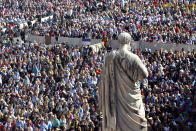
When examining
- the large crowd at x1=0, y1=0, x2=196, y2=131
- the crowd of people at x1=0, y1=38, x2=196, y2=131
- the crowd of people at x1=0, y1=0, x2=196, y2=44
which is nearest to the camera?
the crowd of people at x1=0, y1=38, x2=196, y2=131

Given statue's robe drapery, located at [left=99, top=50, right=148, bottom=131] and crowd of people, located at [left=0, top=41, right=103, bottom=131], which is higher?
statue's robe drapery, located at [left=99, top=50, right=148, bottom=131]

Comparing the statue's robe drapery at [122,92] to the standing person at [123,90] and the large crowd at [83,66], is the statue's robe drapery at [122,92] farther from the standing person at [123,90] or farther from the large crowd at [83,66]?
the large crowd at [83,66]

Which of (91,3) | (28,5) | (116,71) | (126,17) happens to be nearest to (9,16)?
(28,5)

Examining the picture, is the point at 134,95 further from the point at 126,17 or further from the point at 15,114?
the point at 126,17

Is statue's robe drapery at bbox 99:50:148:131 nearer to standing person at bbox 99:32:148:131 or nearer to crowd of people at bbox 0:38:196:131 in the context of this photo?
standing person at bbox 99:32:148:131

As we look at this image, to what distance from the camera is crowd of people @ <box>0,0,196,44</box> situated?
35.5 meters

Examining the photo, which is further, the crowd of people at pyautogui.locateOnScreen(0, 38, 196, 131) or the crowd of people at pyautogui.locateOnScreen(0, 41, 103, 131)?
the crowd of people at pyautogui.locateOnScreen(0, 41, 103, 131)

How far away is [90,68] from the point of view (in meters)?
30.1

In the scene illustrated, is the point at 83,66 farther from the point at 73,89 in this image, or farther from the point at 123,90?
the point at 123,90

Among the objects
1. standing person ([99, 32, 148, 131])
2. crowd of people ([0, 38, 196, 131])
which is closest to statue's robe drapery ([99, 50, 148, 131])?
standing person ([99, 32, 148, 131])

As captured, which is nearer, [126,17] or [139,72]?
[139,72]

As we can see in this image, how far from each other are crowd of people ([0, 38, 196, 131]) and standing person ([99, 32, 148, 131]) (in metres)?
13.1

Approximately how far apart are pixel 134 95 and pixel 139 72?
1.53ft

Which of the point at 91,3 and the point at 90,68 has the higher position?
the point at 91,3
